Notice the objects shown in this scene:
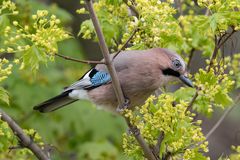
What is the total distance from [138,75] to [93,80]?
403mm

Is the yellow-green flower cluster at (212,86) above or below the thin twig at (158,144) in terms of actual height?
above

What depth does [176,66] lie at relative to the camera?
465 cm

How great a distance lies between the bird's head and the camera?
4625 mm

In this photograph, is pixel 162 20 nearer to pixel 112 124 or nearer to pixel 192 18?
pixel 192 18

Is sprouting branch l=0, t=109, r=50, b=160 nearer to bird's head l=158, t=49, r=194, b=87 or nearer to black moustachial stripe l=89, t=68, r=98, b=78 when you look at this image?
black moustachial stripe l=89, t=68, r=98, b=78

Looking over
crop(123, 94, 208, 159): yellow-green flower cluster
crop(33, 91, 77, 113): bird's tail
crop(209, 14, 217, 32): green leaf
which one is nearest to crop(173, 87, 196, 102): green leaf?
crop(123, 94, 208, 159): yellow-green flower cluster

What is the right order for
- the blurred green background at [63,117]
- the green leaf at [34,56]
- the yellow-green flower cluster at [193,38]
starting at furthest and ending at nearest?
the blurred green background at [63,117], the yellow-green flower cluster at [193,38], the green leaf at [34,56]

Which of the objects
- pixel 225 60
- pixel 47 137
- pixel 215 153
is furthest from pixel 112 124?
pixel 215 153

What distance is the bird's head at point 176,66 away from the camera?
462 centimetres

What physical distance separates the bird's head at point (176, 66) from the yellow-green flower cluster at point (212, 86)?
177 millimetres

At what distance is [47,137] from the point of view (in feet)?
21.7

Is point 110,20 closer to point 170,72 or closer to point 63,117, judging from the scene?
point 170,72

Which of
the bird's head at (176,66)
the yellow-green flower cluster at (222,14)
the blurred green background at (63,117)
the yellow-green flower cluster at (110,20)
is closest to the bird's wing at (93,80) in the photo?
the yellow-green flower cluster at (110,20)

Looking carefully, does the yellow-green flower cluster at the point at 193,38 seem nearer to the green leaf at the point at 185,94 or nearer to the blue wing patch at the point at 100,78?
the green leaf at the point at 185,94
